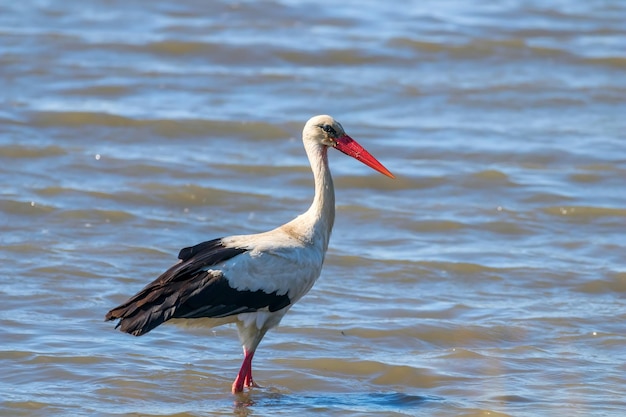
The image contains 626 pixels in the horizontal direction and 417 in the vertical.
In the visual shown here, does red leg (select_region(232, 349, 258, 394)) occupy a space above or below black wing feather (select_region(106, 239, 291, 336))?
below

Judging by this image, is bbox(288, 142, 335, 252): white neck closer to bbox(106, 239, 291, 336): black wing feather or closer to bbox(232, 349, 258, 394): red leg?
bbox(106, 239, 291, 336): black wing feather

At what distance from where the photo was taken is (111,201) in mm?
10633

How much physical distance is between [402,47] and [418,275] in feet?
22.2

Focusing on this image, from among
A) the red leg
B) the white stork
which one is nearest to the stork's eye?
the white stork

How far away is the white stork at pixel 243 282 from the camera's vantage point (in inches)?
269

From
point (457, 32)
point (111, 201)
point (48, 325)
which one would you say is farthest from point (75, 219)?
point (457, 32)

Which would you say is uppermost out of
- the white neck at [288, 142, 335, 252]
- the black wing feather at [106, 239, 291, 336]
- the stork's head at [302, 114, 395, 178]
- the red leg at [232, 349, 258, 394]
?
the stork's head at [302, 114, 395, 178]

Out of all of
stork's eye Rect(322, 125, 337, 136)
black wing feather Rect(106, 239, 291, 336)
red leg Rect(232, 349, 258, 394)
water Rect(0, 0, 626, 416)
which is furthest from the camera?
stork's eye Rect(322, 125, 337, 136)

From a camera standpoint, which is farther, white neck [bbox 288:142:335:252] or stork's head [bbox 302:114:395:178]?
stork's head [bbox 302:114:395:178]

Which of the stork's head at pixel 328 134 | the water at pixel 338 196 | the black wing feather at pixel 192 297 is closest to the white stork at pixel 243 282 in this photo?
the black wing feather at pixel 192 297

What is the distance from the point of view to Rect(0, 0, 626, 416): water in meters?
7.49

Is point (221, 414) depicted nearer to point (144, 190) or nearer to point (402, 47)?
point (144, 190)

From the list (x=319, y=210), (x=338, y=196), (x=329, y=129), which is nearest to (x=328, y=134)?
(x=329, y=129)

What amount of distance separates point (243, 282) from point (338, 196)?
414cm
